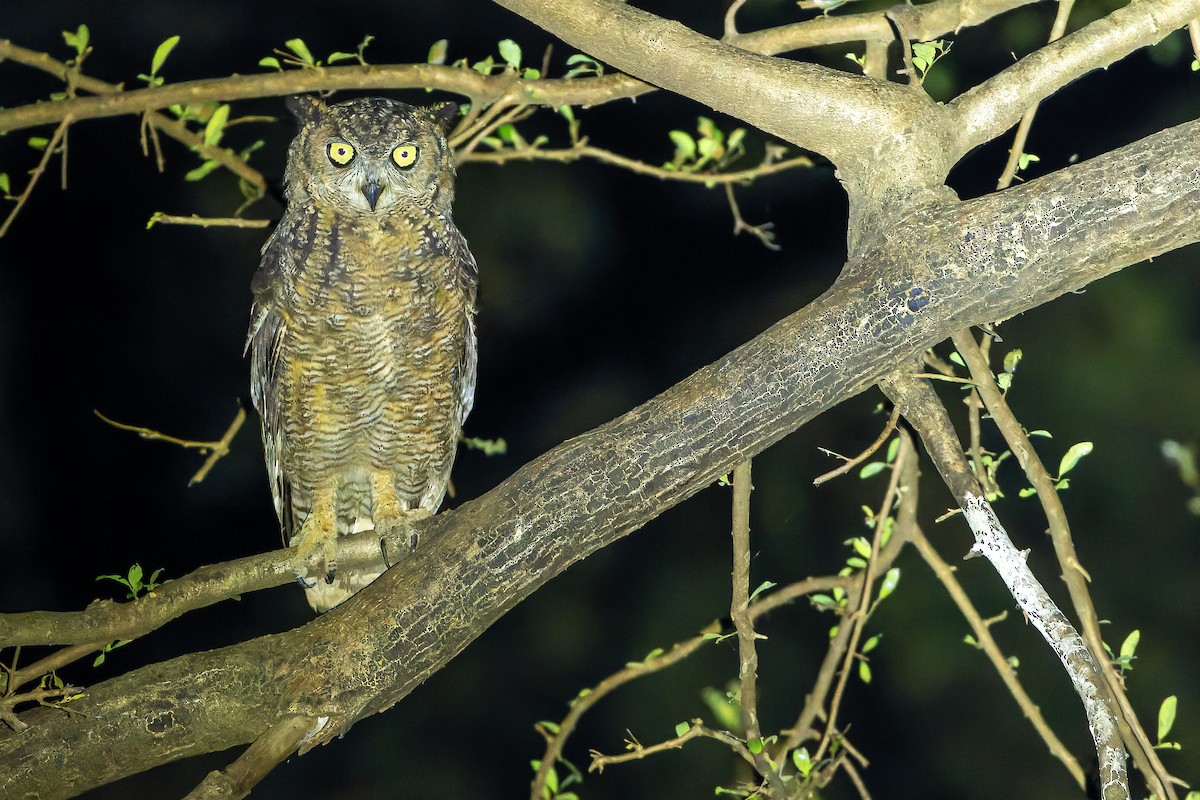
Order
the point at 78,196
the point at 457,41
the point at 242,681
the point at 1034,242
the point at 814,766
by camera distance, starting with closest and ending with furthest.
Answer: the point at 1034,242 < the point at 242,681 < the point at 814,766 < the point at 78,196 < the point at 457,41

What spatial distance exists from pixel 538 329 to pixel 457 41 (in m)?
0.80

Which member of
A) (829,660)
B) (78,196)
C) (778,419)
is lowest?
(829,660)

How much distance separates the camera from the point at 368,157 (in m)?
1.78

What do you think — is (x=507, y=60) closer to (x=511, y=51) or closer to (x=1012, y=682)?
(x=511, y=51)

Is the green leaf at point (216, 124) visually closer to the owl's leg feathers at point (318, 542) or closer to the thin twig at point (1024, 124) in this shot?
the owl's leg feathers at point (318, 542)

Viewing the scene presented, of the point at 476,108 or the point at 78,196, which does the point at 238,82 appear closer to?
the point at 476,108

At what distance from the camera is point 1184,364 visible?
2660mm

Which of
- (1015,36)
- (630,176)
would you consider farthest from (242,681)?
(1015,36)

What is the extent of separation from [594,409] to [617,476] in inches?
58.7

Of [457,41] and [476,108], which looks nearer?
[476,108]

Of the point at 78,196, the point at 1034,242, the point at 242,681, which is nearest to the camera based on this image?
the point at 1034,242

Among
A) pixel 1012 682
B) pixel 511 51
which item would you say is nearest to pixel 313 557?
pixel 511 51

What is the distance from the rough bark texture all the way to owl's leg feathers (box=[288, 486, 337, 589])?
25 cm

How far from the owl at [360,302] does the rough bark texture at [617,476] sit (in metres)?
0.34
